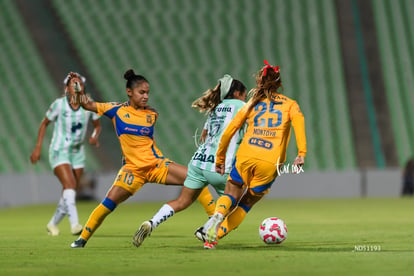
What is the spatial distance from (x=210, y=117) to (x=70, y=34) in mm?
17397

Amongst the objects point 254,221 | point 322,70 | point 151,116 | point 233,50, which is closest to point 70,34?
point 233,50

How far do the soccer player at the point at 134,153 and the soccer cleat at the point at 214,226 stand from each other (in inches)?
49.4

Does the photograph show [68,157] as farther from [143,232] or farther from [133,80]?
[143,232]

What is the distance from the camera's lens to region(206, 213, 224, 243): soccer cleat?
8.35 metres

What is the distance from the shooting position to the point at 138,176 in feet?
31.1

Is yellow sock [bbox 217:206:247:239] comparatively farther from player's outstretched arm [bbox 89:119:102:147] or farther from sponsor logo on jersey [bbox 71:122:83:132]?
sponsor logo on jersey [bbox 71:122:83:132]

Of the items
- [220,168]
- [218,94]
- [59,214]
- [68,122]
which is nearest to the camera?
[220,168]

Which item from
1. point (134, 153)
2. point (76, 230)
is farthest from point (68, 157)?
point (134, 153)

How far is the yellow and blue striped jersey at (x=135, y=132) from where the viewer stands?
9.41 meters

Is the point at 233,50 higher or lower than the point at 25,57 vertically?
lower

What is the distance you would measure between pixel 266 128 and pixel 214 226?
42.5 inches

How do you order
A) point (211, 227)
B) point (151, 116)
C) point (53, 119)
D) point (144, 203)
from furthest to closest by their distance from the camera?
point (144, 203)
point (53, 119)
point (151, 116)
point (211, 227)

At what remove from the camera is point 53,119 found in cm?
1230

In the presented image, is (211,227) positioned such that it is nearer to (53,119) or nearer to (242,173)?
(242,173)
